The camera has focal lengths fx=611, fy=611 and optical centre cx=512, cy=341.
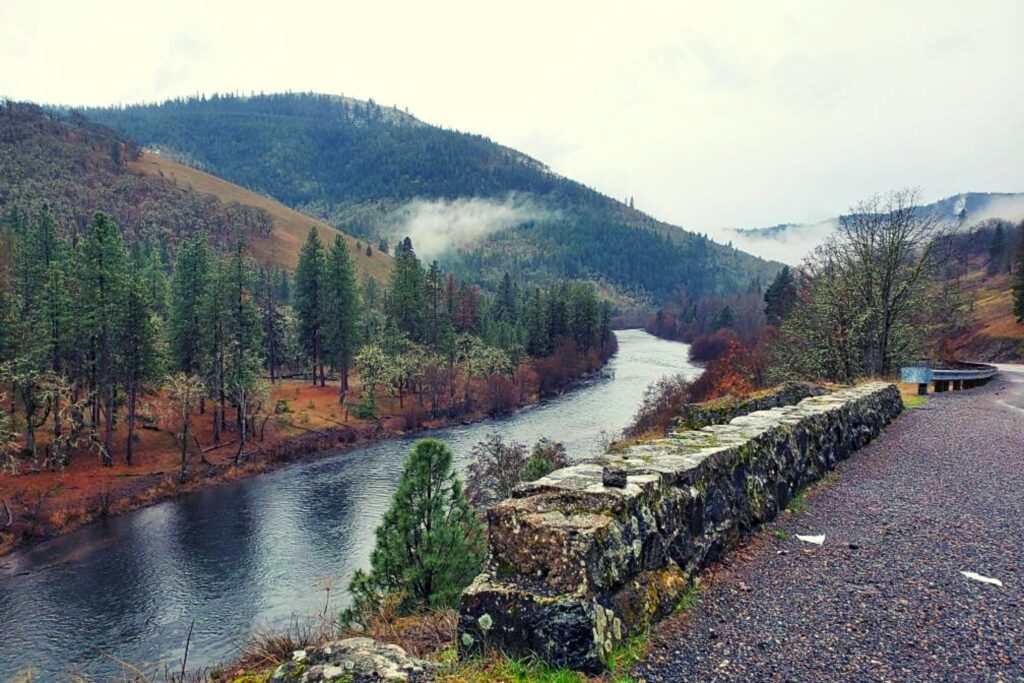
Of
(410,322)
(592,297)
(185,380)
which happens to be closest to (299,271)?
(410,322)

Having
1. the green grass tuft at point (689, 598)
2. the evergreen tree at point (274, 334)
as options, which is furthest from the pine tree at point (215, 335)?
the green grass tuft at point (689, 598)

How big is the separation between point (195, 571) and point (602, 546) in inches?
1153

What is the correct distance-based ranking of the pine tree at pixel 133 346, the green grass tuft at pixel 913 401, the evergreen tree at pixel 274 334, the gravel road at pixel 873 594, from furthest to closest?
the evergreen tree at pixel 274 334
the pine tree at pixel 133 346
the green grass tuft at pixel 913 401
the gravel road at pixel 873 594

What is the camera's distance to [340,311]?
67.8m

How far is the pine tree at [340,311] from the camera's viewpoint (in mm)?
67312

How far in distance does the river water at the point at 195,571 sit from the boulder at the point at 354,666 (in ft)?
35.5

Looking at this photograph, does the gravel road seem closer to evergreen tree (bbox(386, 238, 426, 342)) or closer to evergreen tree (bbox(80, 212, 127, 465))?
evergreen tree (bbox(80, 212, 127, 465))

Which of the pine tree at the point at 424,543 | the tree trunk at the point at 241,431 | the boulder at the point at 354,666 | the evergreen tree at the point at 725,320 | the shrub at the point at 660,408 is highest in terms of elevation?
the evergreen tree at the point at 725,320

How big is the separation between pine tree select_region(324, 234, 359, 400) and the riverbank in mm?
4399

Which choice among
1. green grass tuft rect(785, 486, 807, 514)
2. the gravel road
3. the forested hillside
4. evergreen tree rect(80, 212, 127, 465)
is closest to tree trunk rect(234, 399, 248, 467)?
evergreen tree rect(80, 212, 127, 465)

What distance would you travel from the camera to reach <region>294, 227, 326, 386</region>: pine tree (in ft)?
225

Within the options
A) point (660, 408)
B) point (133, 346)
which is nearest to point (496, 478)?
point (660, 408)

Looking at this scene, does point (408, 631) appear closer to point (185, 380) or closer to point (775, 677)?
point (775, 677)

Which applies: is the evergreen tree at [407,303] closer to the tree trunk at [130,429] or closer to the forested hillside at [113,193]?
the tree trunk at [130,429]
